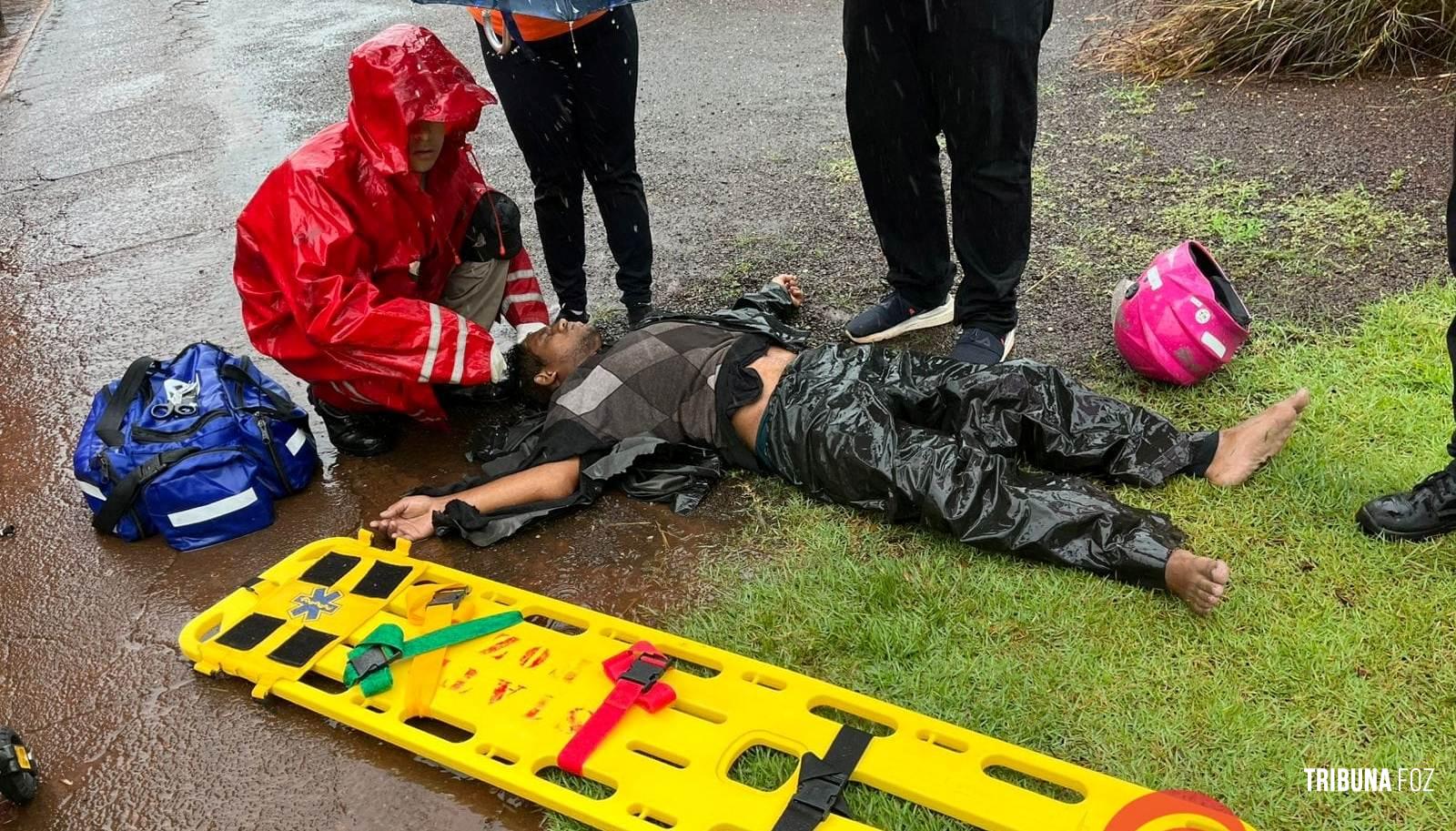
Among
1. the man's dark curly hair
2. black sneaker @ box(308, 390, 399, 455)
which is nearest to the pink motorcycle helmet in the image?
the man's dark curly hair

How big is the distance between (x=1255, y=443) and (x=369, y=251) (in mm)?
2820

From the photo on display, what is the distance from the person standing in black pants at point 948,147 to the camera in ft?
10.2

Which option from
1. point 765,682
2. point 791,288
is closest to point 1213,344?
point 791,288

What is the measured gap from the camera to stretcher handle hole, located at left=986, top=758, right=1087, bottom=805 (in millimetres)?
2199

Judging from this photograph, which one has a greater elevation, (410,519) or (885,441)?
(885,441)

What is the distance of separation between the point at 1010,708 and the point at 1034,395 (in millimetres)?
1066

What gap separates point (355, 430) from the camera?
3.68m

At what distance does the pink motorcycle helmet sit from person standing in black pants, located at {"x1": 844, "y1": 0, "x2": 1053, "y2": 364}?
0.42 meters

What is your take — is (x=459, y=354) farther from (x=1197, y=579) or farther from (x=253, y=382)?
(x=1197, y=579)

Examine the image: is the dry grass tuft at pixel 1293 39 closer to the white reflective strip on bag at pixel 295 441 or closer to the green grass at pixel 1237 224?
the green grass at pixel 1237 224

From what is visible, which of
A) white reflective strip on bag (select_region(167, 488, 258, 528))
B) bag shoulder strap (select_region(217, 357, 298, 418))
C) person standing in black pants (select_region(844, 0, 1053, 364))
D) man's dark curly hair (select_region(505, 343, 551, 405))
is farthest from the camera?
man's dark curly hair (select_region(505, 343, 551, 405))

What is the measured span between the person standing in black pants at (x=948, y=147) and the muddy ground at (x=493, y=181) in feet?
0.91

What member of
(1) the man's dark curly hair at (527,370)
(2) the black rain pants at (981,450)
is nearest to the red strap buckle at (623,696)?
(2) the black rain pants at (981,450)

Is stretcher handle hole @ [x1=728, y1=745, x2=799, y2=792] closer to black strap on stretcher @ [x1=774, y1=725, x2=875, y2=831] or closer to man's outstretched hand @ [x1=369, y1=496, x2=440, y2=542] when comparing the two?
black strap on stretcher @ [x1=774, y1=725, x2=875, y2=831]
